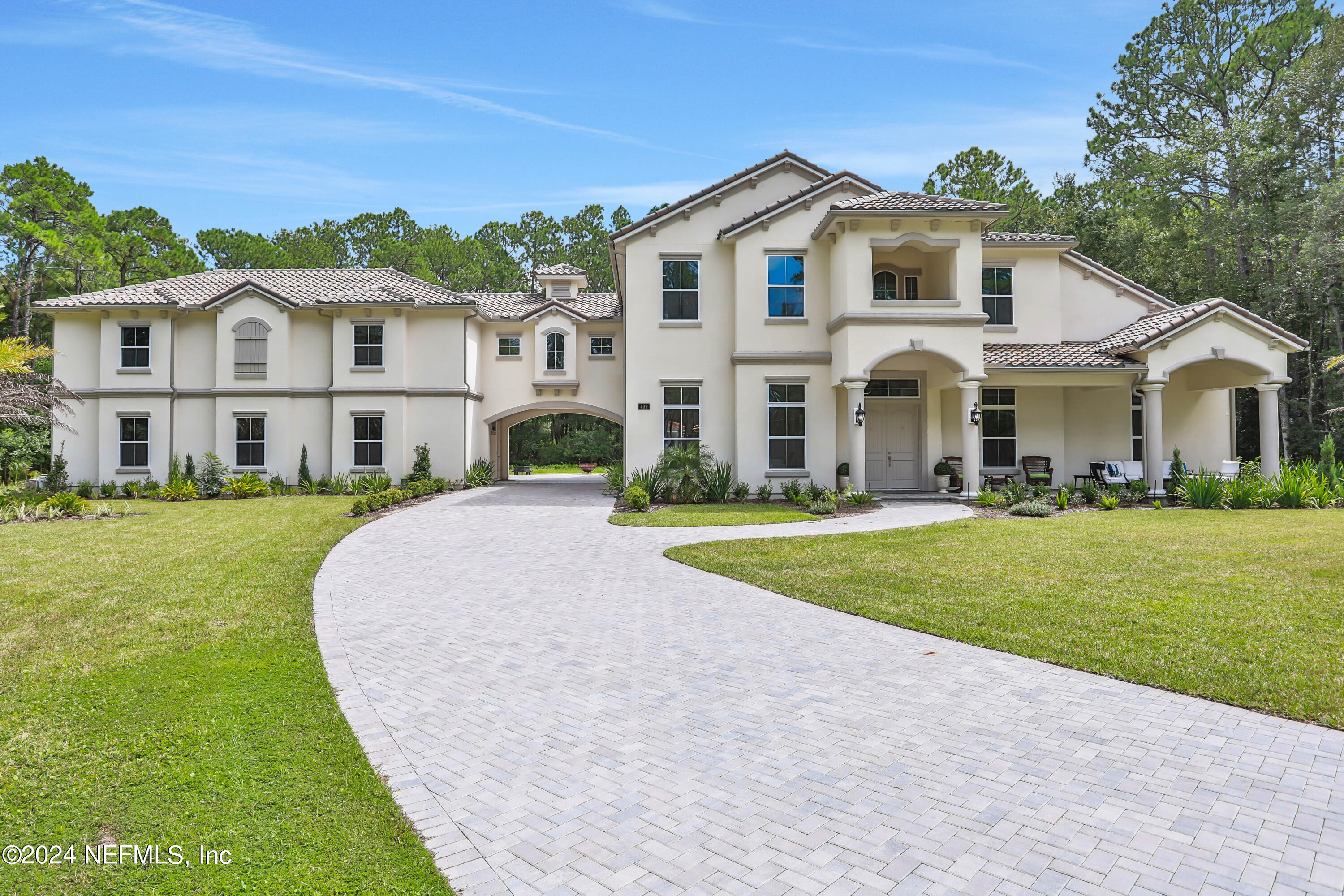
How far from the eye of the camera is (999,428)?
68.4ft

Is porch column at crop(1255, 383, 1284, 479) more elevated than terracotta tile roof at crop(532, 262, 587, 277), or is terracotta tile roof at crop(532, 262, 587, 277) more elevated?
terracotta tile roof at crop(532, 262, 587, 277)

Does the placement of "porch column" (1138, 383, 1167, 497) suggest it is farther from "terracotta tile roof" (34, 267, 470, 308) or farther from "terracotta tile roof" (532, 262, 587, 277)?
"terracotta tile roof" (34, 267, 470, 308)

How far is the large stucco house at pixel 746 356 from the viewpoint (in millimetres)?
18516

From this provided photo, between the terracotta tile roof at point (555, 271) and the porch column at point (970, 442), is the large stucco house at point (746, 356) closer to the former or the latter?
the porch column at point (970, 442)

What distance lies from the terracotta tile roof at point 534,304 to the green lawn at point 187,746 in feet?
58.8

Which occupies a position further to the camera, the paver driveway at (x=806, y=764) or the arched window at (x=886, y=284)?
the arched window at (x=886, y=284)

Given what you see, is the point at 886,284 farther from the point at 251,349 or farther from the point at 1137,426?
the point at 251,349

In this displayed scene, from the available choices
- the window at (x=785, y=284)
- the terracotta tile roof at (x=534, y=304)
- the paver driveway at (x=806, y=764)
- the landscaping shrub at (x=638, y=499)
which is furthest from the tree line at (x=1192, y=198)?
the paver driveway at (x=806, y=764)

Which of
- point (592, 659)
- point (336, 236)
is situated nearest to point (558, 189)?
point (336, 236)

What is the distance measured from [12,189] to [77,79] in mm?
27581

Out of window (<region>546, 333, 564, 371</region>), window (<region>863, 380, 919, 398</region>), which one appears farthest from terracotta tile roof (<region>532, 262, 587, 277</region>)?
window (<region>863, 380, 919, 398</region>)

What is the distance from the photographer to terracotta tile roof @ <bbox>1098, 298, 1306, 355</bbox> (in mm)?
18391

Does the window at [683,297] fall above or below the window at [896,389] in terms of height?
above

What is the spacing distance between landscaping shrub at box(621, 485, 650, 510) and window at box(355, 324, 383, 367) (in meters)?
11.8
